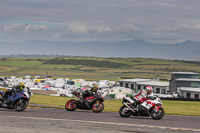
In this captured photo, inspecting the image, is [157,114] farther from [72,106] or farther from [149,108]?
[72,106]

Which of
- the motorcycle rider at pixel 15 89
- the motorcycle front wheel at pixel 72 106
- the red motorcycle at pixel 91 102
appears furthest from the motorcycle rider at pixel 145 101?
the motorcycle rider at pixel 15 89

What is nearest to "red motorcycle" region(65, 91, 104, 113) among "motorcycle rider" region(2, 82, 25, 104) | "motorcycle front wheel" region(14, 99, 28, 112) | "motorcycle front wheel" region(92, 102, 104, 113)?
"motorcycle front wheel" region(92, 102, 104, 113)

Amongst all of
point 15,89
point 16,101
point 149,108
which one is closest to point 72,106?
point 16,101

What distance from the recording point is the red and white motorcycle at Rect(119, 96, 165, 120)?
20.0 meters

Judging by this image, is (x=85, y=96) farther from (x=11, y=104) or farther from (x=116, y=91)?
(x=116, y=91)

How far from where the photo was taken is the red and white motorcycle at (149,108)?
20.0 metres

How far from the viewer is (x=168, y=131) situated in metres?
14.9

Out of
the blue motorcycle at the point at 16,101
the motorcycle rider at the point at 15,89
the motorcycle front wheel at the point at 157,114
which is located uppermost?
the motorcycle rider at the point at 15,89

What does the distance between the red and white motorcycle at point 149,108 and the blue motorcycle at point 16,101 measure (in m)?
6.57

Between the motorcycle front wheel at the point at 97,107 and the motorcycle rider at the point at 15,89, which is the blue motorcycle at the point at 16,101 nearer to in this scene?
the motorcycle rider at the point at 15,89

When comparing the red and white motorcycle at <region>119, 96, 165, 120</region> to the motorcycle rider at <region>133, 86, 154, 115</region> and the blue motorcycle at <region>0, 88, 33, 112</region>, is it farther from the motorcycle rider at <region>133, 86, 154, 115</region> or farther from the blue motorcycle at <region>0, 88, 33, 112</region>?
the blue motorcycle at <region>0, 88, 33, 112</region>

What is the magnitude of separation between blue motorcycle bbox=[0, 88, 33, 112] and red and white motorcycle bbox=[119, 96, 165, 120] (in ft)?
21.6

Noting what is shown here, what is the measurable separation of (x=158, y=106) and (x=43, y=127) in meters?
7.71

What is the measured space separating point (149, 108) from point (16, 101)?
872 cm
